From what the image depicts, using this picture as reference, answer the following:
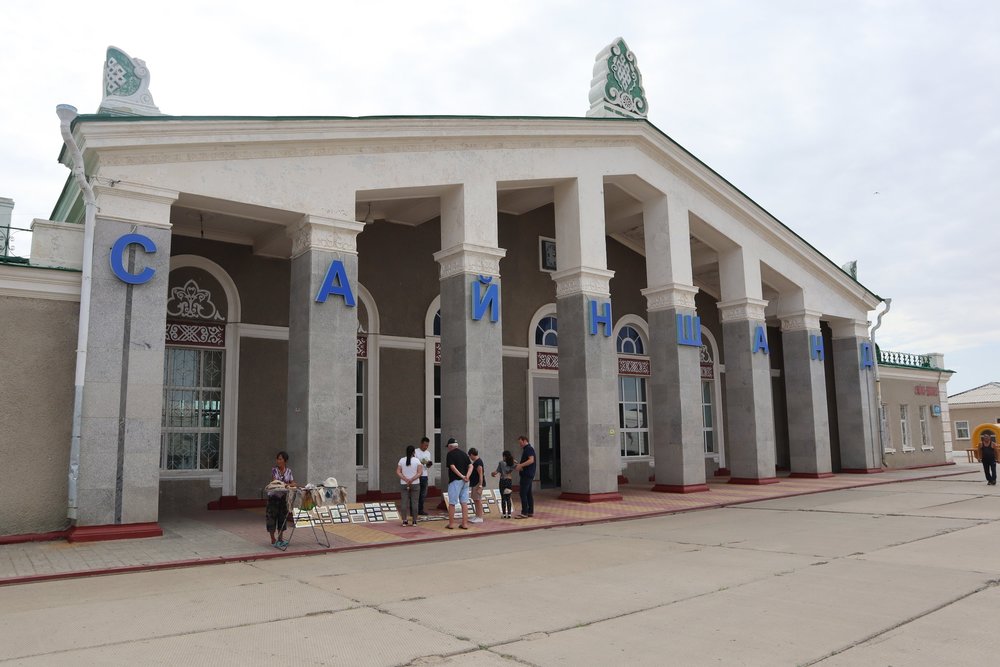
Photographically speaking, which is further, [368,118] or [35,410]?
[368,118]

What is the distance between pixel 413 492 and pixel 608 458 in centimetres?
572

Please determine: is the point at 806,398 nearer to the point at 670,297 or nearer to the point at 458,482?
the point at 670,297

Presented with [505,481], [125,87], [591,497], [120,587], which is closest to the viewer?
[120,587]

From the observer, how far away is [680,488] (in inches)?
781

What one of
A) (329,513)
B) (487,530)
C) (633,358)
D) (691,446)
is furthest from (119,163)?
(633,358)

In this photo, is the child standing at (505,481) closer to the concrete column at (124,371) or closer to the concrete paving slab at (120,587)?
the concrete paving slab at (120,587)

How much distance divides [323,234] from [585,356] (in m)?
7.07

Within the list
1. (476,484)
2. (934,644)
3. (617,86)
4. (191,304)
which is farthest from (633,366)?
(934,644)

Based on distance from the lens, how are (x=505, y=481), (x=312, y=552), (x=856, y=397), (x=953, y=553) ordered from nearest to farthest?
1. (x=953, y=553)
2. (x=312, y=552)
3. (x=505, y=481)
4. (x=856, y=397)

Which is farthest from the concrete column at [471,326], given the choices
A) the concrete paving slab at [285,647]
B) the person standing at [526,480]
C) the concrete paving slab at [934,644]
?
the concrete paving slab at [934,644]

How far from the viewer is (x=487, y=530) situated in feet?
44.7

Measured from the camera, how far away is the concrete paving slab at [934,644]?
18.3 feet

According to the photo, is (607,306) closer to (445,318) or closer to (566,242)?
(566,242)

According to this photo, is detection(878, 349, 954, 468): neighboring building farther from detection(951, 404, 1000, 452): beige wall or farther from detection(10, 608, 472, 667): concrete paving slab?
detection(10, 608, 472, 667): concrete paving slab
